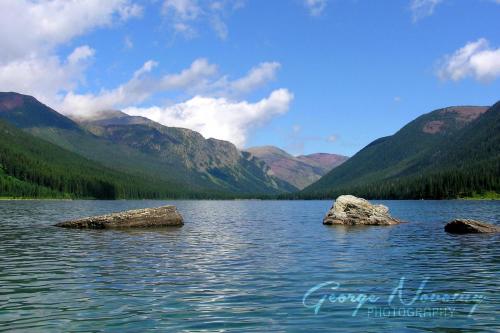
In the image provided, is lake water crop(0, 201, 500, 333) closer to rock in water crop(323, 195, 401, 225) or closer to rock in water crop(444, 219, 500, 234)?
rock in water crop(444, 219, 500, 234)

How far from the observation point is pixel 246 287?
23078 mm

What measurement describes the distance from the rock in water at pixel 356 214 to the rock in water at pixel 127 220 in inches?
957

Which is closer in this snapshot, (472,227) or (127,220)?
(472,227)

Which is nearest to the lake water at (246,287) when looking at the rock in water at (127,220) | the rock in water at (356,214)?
the rock in water at (127,220)

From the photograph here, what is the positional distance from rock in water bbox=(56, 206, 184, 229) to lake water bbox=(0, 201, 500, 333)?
56.1ft

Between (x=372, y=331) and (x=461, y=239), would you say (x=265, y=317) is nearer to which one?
(x=372, y=331)

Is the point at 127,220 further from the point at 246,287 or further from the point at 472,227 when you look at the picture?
the point at 472,227

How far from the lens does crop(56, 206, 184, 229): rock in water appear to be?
59.0 meters

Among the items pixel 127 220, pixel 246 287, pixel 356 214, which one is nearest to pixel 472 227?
pixel 356 214

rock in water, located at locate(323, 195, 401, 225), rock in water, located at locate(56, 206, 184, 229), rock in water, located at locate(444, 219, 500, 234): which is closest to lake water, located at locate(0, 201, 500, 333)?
rock in water, located at locate(444, 219, 500, 234)

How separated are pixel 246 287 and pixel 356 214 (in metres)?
49.0

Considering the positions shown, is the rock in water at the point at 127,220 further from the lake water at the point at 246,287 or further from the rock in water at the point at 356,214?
the rock in water at the point at 356,214

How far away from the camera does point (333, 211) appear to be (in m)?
71.8

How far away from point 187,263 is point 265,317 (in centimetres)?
1416
